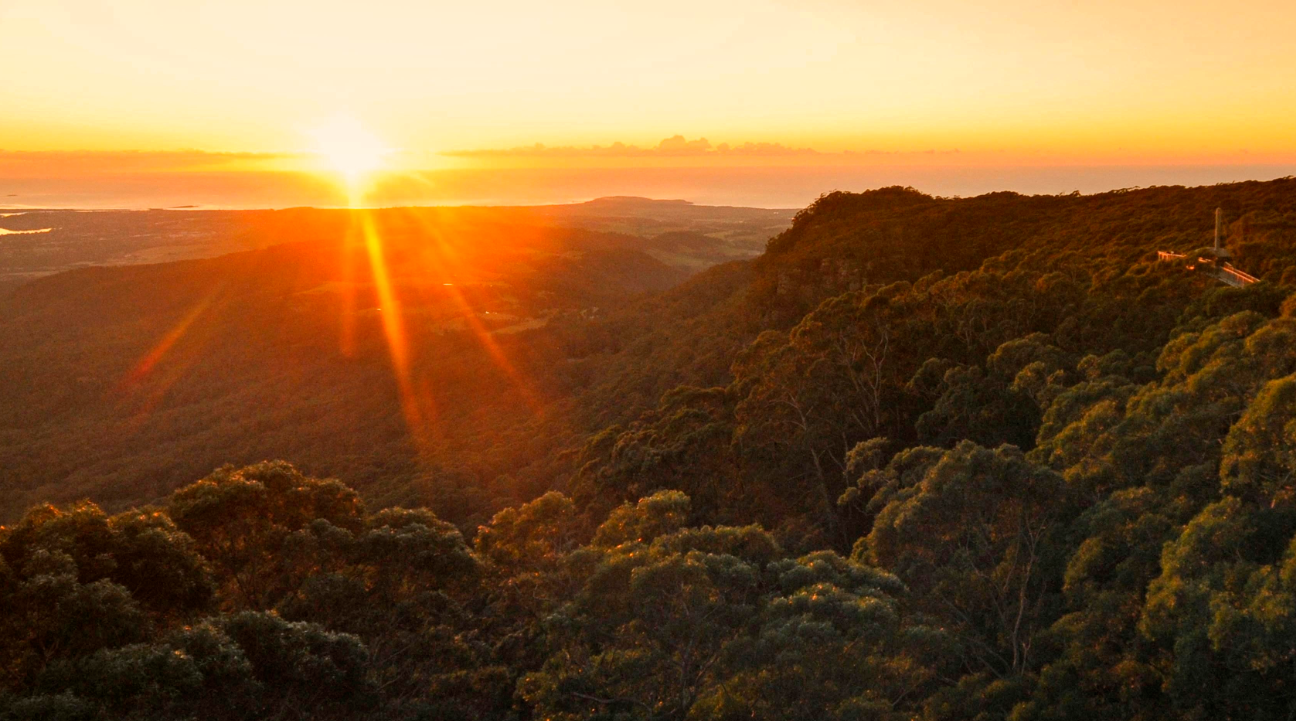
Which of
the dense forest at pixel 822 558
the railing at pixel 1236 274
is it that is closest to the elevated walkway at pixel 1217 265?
the railing at pixel 1236 274

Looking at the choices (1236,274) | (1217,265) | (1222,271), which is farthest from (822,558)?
(1217,265)

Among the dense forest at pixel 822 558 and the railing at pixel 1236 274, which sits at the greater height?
the railing at pixel 1236 274

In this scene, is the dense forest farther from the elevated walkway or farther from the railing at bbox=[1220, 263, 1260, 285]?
the elevated walkway

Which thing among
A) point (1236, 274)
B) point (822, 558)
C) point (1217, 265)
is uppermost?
point (1217, 265)

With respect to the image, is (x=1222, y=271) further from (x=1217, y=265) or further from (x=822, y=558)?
(x=822, y=558)

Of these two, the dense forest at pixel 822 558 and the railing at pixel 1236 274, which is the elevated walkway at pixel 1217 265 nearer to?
the railing at pixel 1236 274

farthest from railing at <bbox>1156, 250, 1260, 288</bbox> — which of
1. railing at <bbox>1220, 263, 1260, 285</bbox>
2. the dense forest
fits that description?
the dense forest

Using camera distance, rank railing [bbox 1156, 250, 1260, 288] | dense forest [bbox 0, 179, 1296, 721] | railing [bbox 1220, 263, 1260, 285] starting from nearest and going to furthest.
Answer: dense forest [bbox 0, 179, 1296, 721], railing [bbox 1220, 263, 1260, 285], railing [bbox 1156, 250, 1260, 288]

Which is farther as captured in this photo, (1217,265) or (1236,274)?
(1217,265)

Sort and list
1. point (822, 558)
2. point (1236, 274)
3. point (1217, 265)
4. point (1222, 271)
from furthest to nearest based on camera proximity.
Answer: point (1217, 265) → point (1222, 271) → point (1236, 274) → point (822, 558)

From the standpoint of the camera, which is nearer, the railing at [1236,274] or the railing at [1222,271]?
the railing at [1236,274]

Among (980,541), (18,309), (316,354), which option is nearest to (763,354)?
(980,541)
